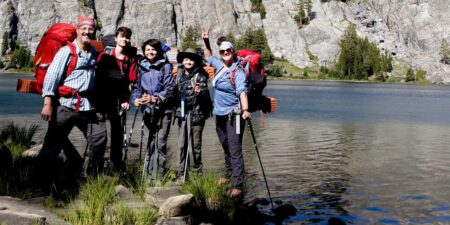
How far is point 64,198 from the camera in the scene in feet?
25.3

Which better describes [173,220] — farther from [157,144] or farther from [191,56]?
[191,56]

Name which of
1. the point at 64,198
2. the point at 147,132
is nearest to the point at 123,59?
the point at 147,132

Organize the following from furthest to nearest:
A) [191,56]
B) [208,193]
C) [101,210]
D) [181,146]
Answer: [181,146]
[191,56]
[208,193]
[101,210]

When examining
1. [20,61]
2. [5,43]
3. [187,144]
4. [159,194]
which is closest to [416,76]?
[20,61]

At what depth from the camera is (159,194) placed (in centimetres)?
847

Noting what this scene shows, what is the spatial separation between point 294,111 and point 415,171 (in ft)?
81.5

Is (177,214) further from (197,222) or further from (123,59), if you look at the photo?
(123,59)

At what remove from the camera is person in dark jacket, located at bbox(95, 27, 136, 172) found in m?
9.04

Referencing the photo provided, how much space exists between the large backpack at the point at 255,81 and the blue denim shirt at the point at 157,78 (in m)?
1.25

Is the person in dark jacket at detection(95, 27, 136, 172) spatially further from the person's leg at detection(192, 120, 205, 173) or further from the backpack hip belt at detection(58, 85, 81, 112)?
the person's leg at detection(192, 120, 205, 173)

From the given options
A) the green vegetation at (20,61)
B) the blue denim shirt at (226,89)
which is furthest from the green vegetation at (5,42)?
the blue denim shirt at (226,89)

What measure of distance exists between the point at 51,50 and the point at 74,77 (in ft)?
1.82

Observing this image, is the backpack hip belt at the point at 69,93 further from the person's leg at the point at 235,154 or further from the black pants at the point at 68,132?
the person's leg at the point at 235,154

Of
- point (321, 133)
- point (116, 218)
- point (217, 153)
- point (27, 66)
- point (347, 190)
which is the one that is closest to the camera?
point (116, 218)
